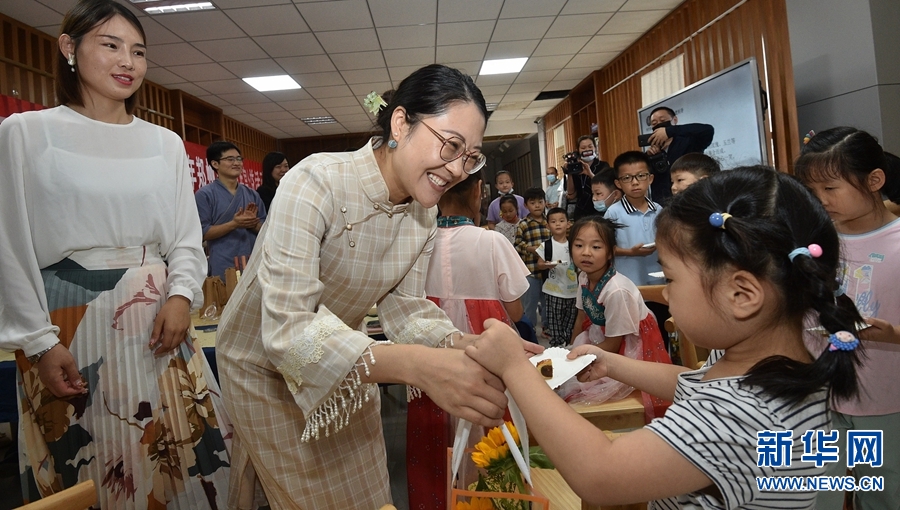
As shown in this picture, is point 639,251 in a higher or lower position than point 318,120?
lower

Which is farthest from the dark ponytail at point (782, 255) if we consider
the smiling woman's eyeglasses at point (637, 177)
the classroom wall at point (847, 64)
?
the classroom wall at point (847, 64)

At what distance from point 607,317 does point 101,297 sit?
161 cm

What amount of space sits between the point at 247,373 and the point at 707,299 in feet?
2.77

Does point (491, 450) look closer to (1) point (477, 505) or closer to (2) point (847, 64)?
(1) point (477, 505)

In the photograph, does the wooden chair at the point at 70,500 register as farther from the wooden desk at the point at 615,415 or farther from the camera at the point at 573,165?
the camera at the point at 573,165

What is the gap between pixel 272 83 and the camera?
675 centimetres

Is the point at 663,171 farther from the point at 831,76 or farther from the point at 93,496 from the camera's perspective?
the point at 93,496

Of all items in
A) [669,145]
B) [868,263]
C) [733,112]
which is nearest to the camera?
Result: [868,263]

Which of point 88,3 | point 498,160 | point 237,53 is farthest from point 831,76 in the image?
point 498,160

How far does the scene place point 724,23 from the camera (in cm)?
473

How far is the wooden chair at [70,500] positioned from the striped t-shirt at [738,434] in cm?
78

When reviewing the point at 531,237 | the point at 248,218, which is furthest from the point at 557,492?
the point at 531,237

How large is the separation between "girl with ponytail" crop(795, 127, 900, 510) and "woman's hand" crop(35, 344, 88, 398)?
70.6 inches

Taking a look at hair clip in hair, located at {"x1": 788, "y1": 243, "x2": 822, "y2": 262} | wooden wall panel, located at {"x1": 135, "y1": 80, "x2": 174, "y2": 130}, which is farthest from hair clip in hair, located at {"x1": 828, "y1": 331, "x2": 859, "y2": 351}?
wooden wall panel, located at {"x1": 135, "y1": 80, "x2": 174, "y2": 130}
